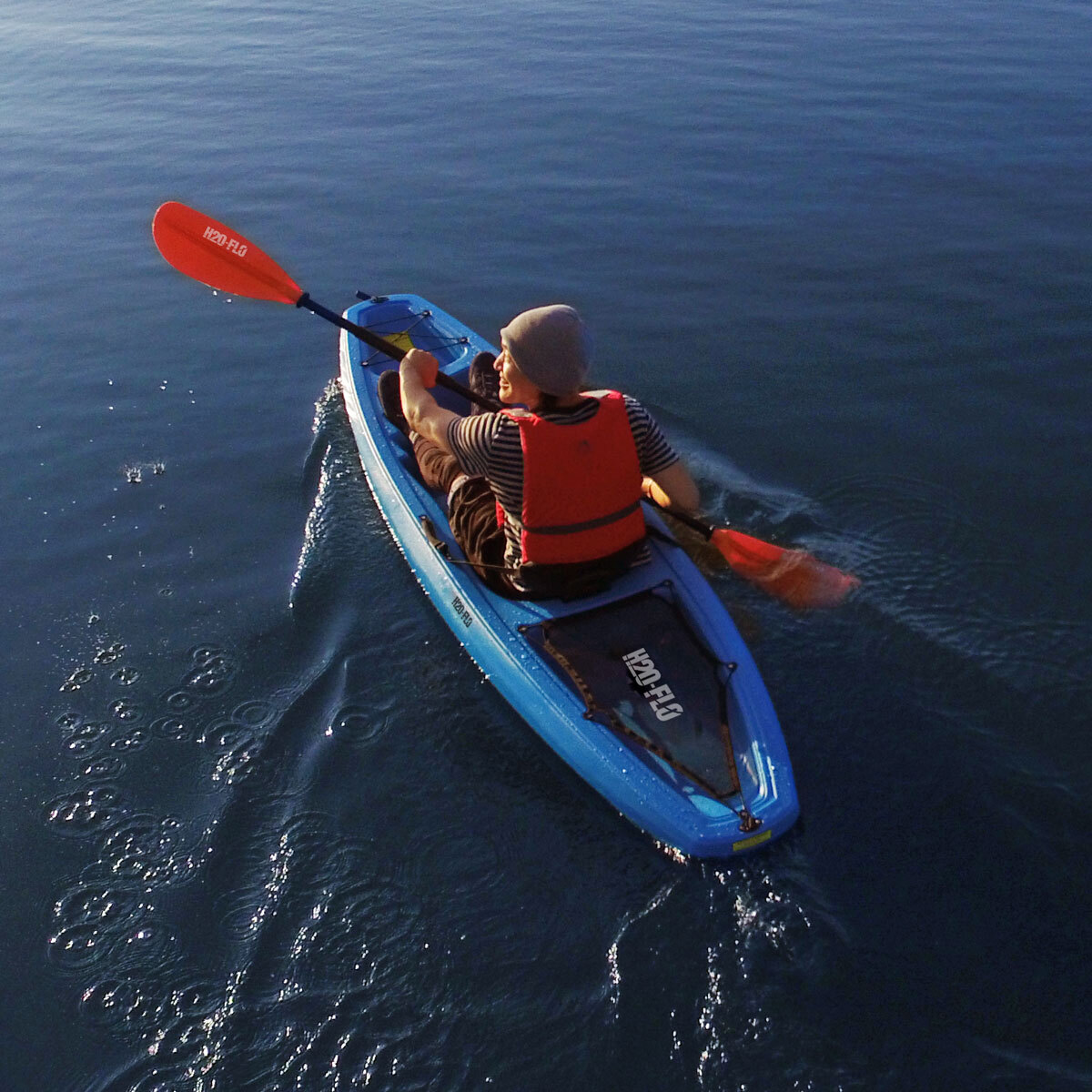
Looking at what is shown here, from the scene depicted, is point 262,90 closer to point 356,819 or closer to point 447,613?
point 447,613

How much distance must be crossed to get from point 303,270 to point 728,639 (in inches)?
221

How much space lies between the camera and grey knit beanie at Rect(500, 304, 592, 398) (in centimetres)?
348

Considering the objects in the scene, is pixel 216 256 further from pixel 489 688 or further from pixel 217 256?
pixel 489 688

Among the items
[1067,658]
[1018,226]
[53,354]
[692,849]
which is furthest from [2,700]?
[1018,226]

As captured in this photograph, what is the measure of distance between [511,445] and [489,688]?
120 cm

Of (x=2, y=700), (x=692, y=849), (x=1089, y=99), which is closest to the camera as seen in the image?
(x=692, y=849)

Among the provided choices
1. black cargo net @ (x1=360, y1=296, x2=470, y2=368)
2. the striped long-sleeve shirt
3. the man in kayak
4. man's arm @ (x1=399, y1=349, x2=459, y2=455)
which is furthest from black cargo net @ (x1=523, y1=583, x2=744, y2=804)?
black cargo net @ (x1=360, y1=296, x2=470, y2=368)

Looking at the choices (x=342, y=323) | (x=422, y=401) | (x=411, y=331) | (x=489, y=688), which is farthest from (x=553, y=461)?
(x=411, y=331)

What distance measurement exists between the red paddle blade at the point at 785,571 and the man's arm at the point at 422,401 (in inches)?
52.9

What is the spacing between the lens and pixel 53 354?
7.45 m

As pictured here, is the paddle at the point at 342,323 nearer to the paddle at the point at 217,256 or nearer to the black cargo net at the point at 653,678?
the paddle at the point at 217,256

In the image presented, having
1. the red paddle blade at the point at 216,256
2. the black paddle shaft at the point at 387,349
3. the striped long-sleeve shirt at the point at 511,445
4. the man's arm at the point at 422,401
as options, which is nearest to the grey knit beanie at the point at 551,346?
the striped long-sleeve shirt at the point at 511,445

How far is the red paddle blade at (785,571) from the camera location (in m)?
4.65

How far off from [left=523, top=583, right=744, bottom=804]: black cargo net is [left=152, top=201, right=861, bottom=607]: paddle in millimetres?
549
